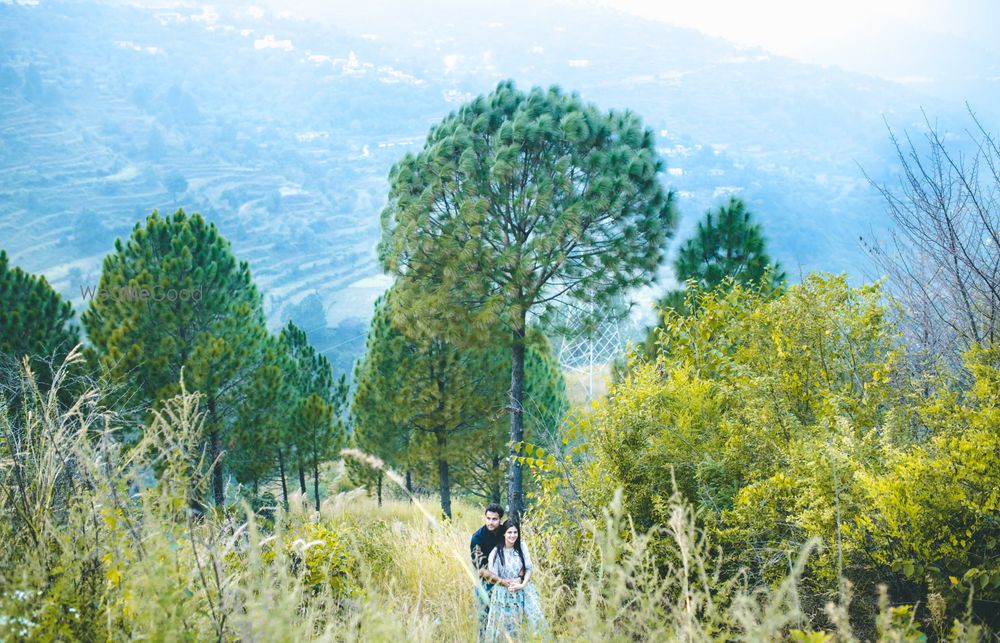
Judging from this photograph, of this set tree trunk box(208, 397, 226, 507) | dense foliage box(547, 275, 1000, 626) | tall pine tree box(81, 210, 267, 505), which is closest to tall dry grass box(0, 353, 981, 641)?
dense foliage box(547, 275, 1000, 626)

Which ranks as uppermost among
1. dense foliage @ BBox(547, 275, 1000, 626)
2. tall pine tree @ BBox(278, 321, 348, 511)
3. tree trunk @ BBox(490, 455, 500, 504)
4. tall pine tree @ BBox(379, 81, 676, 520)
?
tall pine tree @ BBox(379, 81, 676, 520)

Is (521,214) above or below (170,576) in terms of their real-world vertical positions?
above

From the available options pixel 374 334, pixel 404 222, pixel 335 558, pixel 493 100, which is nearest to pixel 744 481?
pixel 335 558

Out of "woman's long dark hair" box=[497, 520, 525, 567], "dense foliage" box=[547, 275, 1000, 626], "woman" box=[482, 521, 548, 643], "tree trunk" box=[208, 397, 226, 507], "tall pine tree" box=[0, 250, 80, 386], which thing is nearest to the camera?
"dense foliage" box=[547, 275, 1000, 626]

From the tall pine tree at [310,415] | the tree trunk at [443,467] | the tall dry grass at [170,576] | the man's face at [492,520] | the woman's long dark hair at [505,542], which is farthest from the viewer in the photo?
the tall pine tree at [310,415]

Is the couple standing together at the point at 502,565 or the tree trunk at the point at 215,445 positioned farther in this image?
the tree trunk at the point at 215,445

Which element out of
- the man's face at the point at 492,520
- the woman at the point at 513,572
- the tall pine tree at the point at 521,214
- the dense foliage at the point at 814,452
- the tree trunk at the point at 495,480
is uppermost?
the tall pine tree at the point at 521,214

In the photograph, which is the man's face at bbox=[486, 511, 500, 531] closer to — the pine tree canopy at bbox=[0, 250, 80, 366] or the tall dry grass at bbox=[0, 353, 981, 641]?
the tall dry grass at bbox=[0, 353, 981, 641]

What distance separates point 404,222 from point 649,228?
4.19 m

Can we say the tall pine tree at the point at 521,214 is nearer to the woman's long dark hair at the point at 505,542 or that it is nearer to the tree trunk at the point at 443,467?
the tree trunk at the point at 443,467

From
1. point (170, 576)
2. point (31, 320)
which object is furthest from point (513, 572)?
point (31, 320)

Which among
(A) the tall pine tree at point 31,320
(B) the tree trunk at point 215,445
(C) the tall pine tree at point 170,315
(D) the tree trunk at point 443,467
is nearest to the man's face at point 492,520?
(C) the tall pine tree at point 170,315

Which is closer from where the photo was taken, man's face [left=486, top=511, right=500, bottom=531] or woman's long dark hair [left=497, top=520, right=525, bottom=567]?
woman's long dark hair [left=497, top=520, right=525, bottom=567]

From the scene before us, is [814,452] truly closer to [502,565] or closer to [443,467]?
[502,565]
